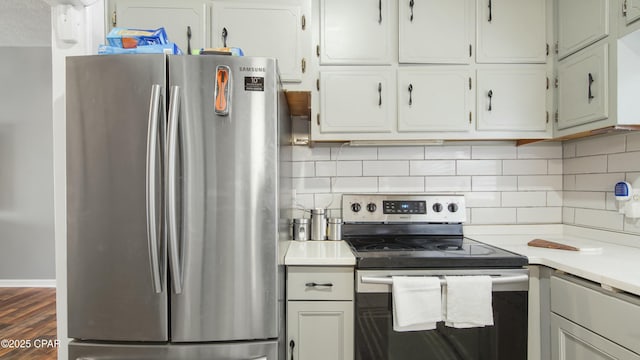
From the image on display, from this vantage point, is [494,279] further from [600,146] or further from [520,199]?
[600,146]

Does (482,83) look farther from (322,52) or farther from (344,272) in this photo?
(344,272)

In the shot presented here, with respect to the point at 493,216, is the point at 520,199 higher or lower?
higher

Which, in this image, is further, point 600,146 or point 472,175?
point 472,175

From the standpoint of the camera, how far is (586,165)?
185 centimetres

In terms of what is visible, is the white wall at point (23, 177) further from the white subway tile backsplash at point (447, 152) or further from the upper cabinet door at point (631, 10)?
the upper cabinet door at point (631, 10)

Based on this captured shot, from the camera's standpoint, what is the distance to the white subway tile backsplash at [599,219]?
1662mm

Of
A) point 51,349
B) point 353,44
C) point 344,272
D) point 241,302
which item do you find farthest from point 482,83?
point 51,349

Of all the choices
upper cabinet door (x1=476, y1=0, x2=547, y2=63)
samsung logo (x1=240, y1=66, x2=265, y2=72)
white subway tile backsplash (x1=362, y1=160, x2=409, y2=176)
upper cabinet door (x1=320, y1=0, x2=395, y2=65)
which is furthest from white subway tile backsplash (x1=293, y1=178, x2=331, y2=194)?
upper cabinet door (x1=476, y1=0, x2=547, y2=63)

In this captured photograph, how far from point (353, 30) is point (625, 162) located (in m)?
1.57

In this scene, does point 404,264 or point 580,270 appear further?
point 404,264

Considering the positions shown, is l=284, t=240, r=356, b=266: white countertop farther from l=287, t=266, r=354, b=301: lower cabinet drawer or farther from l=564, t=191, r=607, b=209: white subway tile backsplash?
l=564, t=191, r=607, b=209: white subway tile backsplash

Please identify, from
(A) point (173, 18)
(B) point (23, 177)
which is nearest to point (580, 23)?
(A) point (173, 18)

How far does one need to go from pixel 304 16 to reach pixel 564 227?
6.68ft

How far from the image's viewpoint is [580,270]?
1190 mm
